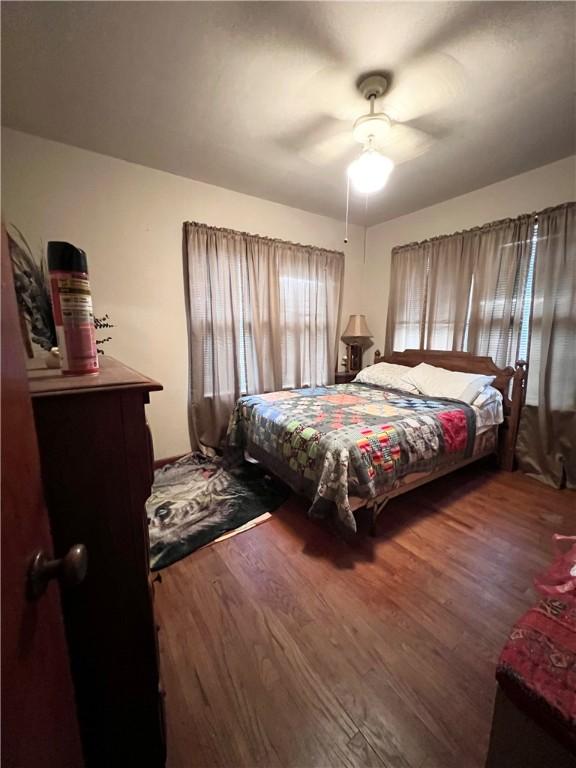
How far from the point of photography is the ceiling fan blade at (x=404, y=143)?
6.10 ft

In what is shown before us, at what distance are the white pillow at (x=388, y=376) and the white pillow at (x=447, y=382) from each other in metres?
0.06

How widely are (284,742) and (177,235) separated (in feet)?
10.4

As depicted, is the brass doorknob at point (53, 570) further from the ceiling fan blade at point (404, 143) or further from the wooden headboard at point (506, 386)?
the wooden headboard at point (506, 386)

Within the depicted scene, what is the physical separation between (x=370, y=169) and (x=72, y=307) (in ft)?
5.83

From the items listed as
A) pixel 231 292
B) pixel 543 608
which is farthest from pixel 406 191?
→ pixel 543 608

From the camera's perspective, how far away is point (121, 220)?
2.43 meters

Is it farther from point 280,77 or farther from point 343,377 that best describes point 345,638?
point 343,377

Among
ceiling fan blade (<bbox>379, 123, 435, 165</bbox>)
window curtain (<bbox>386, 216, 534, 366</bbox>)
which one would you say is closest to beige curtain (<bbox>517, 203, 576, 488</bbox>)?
window curtain (<bbox>386, 216, 534, 366</bbox>)

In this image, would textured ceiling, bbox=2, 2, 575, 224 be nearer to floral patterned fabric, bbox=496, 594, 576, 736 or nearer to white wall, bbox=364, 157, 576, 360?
white wall, bbox=364, 157, 576, 360

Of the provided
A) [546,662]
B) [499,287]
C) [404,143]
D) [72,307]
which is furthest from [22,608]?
[499,287]

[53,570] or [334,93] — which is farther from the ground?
[334,93]

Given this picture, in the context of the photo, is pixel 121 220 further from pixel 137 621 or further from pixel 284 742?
pixel 284 742

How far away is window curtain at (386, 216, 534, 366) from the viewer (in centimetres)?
264

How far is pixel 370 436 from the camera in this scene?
5.91ft
